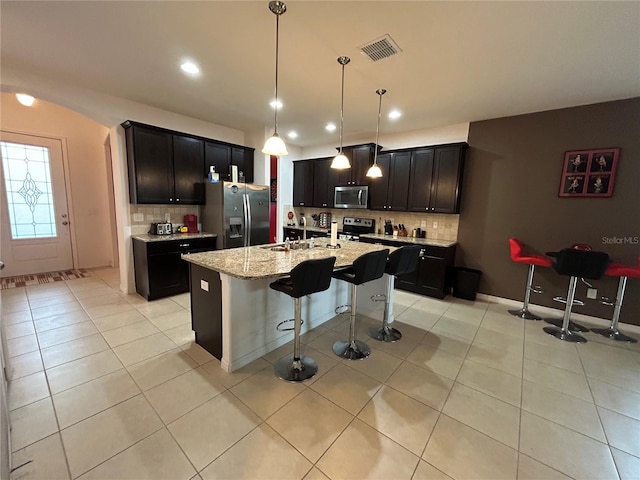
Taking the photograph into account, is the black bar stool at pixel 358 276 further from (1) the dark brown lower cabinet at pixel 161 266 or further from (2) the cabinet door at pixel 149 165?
(2) the cabinet door at pixel 149 165

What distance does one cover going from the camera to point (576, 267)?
297 centimetres

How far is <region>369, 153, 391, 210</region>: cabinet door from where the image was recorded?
4746 mm

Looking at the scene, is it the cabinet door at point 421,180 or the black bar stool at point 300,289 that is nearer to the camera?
the black bar stool at point 300,289

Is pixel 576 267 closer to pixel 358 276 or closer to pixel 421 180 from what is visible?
pixel 421 180

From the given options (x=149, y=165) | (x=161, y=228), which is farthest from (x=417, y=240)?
(x=149, y=165)

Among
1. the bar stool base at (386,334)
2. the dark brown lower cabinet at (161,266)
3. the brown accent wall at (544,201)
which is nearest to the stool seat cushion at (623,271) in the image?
the brown accent wall at (544,201)

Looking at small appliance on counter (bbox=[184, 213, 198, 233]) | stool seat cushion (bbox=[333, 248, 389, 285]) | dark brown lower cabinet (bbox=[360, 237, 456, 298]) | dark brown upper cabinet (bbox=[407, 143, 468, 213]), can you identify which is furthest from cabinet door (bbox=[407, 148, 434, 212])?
small appliance on counter (bbox=[184, 213, 198, 233])

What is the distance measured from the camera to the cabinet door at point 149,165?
369cm

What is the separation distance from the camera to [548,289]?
12.2ft

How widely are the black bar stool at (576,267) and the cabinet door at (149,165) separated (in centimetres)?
534

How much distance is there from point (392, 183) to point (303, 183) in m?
2.11

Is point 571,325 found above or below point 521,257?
below

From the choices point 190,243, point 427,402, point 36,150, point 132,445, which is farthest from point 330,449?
point 36,150

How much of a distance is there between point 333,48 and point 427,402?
3.05m
